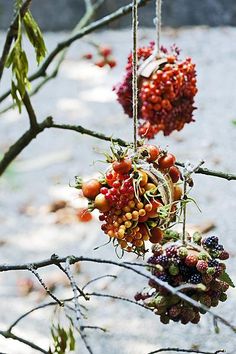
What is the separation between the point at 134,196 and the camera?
0.84 m

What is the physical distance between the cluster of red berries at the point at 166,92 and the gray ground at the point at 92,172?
614 millimetres

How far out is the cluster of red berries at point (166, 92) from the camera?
1.10 meters

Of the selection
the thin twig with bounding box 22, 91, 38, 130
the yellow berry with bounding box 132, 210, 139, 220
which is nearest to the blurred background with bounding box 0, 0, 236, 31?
the thin twig with bounding box 22, 91, 38, 130

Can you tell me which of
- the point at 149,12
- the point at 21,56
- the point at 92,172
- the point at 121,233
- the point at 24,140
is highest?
the point at 149,12

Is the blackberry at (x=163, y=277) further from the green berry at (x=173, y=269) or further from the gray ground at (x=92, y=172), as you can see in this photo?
the gray ground at (x=92, y=172)

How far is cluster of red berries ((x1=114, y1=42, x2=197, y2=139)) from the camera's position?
110cm

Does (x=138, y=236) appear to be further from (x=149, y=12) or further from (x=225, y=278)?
(x=149, y=12)

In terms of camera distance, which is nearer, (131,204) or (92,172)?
(131,204)

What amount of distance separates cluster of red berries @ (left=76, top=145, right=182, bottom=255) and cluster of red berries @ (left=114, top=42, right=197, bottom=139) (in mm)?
223

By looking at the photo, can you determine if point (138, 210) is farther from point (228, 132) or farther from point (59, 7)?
point (59, 7)

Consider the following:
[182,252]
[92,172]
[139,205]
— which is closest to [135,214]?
[139,205]

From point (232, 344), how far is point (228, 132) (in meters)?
1.50

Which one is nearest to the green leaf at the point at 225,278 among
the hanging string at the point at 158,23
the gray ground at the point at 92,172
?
the hanging string at the point at 158,23

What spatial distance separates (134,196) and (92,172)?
81.7 inches
